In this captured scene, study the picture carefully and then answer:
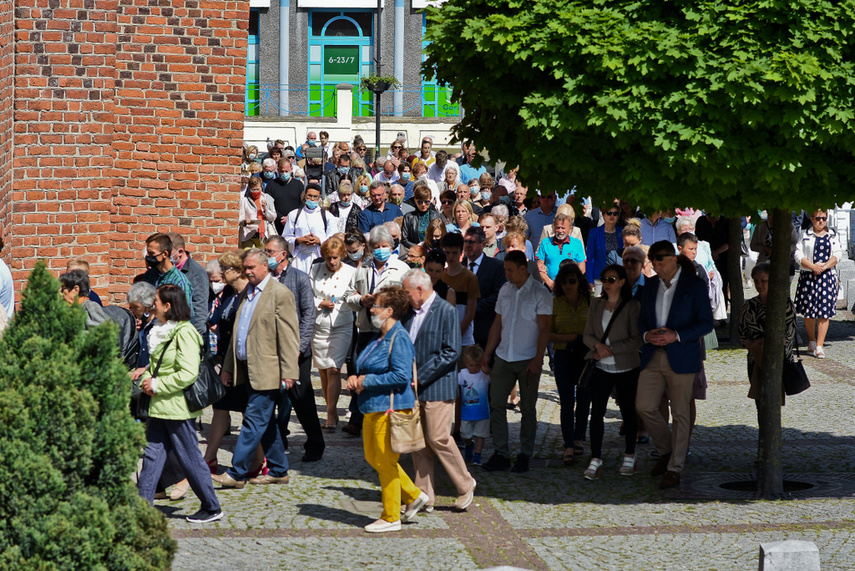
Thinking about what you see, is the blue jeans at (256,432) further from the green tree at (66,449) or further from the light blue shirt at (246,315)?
the green tree at (66,449)

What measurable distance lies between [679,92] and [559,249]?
5385mm

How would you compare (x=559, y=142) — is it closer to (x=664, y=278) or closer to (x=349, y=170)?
(x=664, y=278)

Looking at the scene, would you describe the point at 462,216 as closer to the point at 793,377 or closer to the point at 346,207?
the point at 346,207

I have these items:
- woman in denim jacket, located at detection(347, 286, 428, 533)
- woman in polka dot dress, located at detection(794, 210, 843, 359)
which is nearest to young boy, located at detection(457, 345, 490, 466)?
woman in denim jacket, located at detection(347, 286, 428, 533)

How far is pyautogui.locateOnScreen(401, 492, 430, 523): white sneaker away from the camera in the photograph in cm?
775

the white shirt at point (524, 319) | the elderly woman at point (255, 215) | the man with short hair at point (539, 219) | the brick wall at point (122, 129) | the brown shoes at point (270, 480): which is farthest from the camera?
the elderly woman at point (255, 215)

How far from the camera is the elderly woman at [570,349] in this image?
9.60 metres

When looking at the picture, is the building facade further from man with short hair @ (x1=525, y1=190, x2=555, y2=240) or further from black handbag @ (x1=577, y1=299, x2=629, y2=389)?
black handbag @ (x1=577, y1=299, x2=629, y2=389)

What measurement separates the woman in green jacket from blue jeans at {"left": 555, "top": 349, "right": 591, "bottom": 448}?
330 centimetres

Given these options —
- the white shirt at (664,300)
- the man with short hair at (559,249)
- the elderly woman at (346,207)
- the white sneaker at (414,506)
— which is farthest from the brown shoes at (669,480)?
the elderly woman at (346,207)

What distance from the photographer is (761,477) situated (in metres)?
8.38

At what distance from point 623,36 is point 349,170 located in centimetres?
1426

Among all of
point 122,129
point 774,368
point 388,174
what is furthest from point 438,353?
point 388,174

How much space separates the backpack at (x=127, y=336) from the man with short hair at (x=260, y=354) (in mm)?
758
